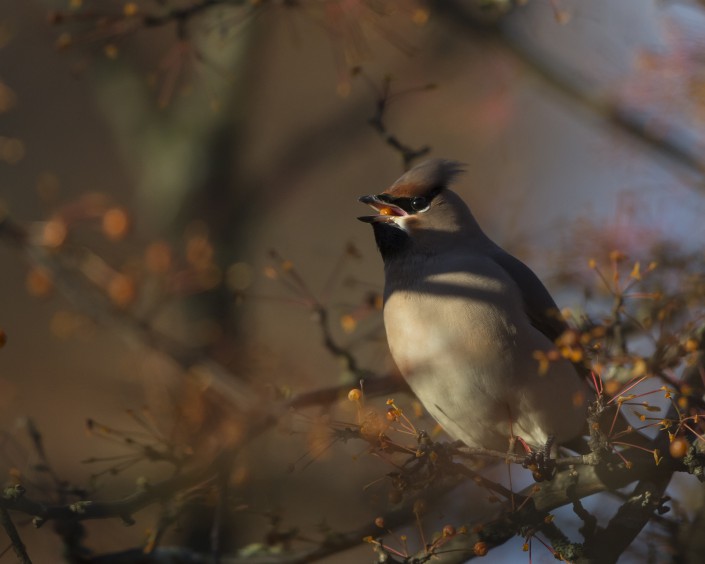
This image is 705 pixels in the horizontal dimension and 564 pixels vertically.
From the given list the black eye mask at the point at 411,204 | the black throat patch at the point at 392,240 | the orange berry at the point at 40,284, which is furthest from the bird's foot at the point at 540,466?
the orange berry at the point at 40,284

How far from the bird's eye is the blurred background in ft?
1.45

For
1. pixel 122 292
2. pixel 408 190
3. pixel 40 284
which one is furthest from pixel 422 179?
pixel 40 284

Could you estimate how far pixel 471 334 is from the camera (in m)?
4.12

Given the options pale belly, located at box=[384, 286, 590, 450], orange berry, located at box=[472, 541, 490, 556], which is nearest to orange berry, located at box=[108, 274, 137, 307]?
pale belly, located at box=[384, 286, 590, 450]

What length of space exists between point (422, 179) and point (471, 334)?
916 millimetres

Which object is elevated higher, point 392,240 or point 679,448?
point 679,448

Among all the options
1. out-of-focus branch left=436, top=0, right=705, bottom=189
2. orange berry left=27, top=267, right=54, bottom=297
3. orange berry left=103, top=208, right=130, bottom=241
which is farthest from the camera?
orange berry left=27, top=267, right=54, bottom=297

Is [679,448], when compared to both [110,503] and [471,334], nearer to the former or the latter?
[471,334]

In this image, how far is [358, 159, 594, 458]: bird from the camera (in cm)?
412

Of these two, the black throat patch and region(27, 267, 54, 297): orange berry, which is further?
region(27, 267, 54, 297): orange berry

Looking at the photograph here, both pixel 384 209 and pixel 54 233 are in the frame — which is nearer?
pixel 384 209

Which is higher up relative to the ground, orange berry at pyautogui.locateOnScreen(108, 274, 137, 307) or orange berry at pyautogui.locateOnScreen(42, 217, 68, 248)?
orange berry at pyautogui.locateOnScreen(42, 217, 68, 248)

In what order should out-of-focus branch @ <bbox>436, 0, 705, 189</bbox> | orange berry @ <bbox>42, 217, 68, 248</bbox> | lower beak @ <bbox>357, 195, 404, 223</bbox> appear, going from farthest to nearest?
orange berry @ <bbox>42, 217, 68, 248</bbox> < out-of-focus branch @ <bbox>436, 0, 705, 189</bbox> < lower beak @ <bbox>357, 195, 404, 223</bbox>

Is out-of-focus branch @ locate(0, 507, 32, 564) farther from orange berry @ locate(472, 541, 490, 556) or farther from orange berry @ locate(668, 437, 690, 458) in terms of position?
orange berry @ locate(668, 437, 690, 458)
